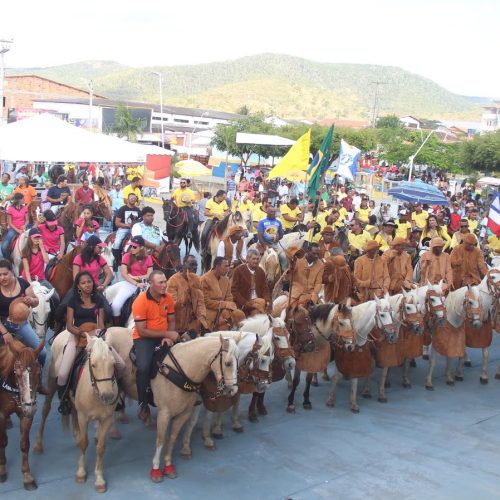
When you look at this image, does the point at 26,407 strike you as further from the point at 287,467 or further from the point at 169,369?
the point at 287,467

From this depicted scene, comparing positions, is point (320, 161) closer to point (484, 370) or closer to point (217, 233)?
point (217, 233)

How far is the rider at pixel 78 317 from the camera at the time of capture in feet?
22.9

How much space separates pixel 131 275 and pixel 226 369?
2.95 meters

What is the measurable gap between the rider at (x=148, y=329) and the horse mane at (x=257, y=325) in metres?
0.84

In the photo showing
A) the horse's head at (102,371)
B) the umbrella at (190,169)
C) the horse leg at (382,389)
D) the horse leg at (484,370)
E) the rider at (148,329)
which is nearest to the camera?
the horse's head at (102,371)

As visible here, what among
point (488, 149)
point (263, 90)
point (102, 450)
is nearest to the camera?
point (102, 450)

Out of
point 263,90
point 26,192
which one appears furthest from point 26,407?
point 263,90

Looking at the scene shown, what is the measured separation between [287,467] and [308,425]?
1.23m

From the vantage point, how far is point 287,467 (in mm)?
7371

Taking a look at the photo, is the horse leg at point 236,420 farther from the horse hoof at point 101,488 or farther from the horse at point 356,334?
the horse hoof at point 101,488

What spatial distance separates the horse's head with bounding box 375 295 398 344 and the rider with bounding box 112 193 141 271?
17.3 feet

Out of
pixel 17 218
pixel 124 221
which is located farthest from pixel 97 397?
pixel 17 218

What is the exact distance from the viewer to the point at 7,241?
37.6 feet

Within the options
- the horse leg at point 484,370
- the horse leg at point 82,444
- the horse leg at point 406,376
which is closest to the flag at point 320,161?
the horse leg at point 406,376
